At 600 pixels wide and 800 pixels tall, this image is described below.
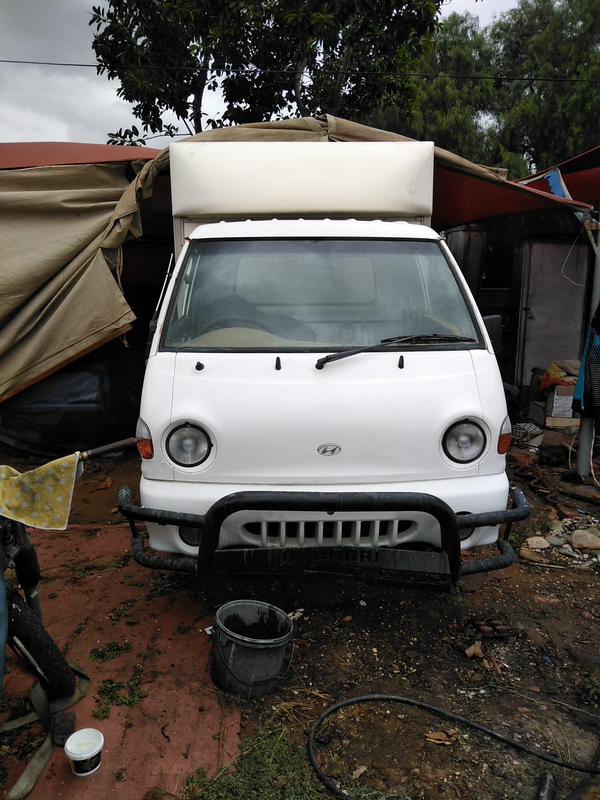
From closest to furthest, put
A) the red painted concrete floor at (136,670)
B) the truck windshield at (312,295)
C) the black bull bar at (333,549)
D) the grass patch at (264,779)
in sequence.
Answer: the grass patch at (264,779) → the red painted concrete floor at (136,670) → the black bull bar at (333,549) → the truck windshield at (312,295)

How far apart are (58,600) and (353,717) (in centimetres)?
196

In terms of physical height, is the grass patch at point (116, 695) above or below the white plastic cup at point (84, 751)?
below

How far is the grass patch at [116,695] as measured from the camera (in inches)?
104

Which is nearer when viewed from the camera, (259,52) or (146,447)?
(146,447)

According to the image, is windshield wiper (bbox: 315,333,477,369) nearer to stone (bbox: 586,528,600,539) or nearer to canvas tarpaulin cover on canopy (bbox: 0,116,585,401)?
stone (bbox: 586,528,600,539)

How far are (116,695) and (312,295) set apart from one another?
2.28 metres

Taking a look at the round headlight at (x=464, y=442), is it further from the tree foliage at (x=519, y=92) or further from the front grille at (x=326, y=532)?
the tree foliage at (x=519, y=92)

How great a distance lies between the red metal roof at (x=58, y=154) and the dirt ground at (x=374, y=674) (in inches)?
161

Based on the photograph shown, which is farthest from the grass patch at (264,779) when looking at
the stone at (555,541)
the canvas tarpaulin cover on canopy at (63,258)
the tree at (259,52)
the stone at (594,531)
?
the tree at (259,52)

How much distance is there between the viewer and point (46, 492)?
7.34ft

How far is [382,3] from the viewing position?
8.48 meters

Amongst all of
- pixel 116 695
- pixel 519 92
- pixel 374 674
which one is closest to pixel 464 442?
pixel 374 674

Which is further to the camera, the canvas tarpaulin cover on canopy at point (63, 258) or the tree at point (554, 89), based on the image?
the tree at point (554, 89)

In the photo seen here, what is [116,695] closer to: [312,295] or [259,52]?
[312,295]
